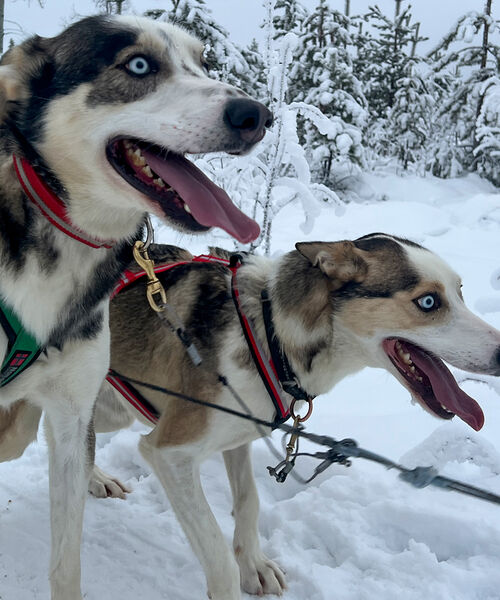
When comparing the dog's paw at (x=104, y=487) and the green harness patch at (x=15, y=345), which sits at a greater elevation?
the green harness patch at (x=15, y=345)

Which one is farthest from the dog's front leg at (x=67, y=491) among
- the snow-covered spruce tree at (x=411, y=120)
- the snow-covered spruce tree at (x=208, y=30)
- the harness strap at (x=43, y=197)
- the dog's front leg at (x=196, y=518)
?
the snow-covered spruce tree at (x=411, y=120)

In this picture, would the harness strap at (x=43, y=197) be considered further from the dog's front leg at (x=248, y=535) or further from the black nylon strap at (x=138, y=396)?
the dog's front leg at (x=248, y=535)

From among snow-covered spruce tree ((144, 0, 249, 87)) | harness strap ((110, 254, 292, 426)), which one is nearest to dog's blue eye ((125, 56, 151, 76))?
harness strap ((110, 254, 292, 426))

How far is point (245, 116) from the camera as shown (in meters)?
1.54

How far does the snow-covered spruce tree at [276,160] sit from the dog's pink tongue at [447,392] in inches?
111

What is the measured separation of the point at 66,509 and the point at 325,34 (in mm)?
14950

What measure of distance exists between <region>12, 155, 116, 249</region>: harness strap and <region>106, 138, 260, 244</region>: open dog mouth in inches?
7.6

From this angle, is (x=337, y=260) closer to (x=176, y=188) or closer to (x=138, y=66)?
(x=176, y=188)

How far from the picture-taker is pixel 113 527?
261cm

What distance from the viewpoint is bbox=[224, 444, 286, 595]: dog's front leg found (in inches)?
89.3

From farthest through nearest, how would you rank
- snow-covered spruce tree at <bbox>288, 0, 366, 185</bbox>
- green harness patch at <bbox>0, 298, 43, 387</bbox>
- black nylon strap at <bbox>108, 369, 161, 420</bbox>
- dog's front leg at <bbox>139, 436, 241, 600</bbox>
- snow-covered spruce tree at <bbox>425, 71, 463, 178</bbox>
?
snow-covered spruce tree at <bbox>425, 71, 463, 178</bbox> < snow-covered spruce tree at <bbox>288, 0, 366, 185</bbox> < black nylon strap at <bbox>108, 369, 161, 420</bbox> < dog's front leg at <bbox>139, 436, 241, 600</bbox> < green harness patch at <bbox>0, 298, 43, 387</bbox>

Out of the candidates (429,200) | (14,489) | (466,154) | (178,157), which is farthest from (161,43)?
(466,154)

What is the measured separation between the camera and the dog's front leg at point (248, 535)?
2268mm

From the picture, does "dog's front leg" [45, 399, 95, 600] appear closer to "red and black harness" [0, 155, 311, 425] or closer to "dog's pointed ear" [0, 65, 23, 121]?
"red and black harness" [0, 155, 311, 425]
